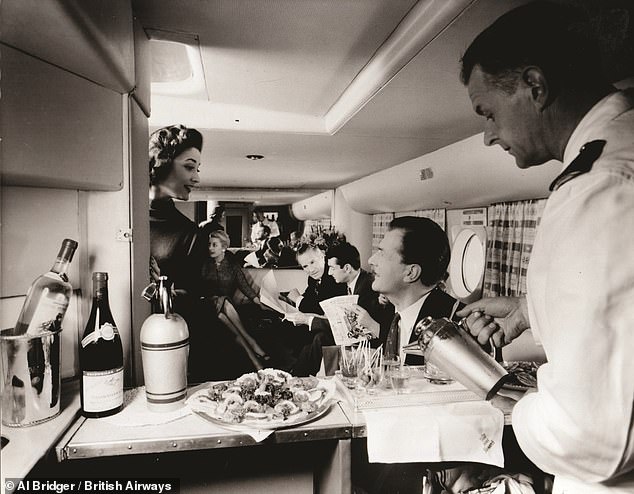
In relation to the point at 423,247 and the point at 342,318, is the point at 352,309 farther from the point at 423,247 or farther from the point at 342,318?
the point at 423,247

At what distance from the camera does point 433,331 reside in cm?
107

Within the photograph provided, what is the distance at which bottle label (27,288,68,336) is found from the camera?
40.4 inches

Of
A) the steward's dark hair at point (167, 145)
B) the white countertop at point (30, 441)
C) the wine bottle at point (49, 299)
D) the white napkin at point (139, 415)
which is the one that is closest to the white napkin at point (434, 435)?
the white napkin at point (139, 415)

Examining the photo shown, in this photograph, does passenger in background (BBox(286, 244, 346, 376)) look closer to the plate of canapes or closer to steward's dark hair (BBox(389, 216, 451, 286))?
steward's dark hair (BBox(389, 216, 451, 286))

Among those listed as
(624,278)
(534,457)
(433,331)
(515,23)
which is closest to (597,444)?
(534,457)

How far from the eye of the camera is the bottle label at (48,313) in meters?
1.03

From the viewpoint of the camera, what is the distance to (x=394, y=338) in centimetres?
175

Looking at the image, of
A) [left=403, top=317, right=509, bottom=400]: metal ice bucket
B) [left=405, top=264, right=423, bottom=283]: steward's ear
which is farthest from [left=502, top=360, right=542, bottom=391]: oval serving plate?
[left=405, top=264, right=423, bottom=283]: steward's ear

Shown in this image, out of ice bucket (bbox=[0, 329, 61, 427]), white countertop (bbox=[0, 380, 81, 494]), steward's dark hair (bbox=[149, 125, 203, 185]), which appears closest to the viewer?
white countertop (bbox=[0, 380, 81, 494])

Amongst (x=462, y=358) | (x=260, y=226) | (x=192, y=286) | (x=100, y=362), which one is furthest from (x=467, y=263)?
(x=100, y=362)

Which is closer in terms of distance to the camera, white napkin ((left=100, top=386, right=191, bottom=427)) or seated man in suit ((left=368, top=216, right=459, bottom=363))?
white napkin ((left=100, top=386, right=191, bottom=427))

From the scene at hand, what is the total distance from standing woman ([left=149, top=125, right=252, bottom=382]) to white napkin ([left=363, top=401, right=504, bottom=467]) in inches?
30.9

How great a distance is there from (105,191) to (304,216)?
0.84 m

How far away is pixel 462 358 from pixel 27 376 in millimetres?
919
